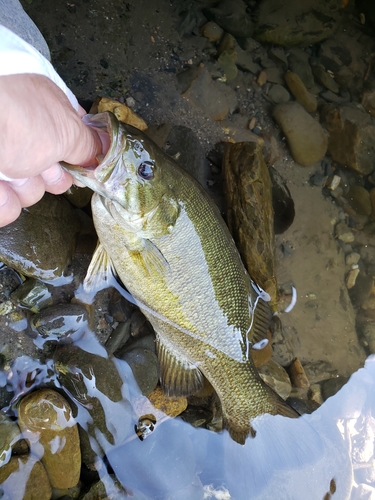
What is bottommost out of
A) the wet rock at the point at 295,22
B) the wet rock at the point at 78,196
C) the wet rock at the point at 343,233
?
the wet rock at the point at 78,196

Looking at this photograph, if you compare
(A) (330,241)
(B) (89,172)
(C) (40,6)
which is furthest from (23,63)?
(A) (330,241)

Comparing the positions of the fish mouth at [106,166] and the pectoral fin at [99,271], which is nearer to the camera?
the fish mouth at [106,166]

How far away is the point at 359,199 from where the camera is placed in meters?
4.45

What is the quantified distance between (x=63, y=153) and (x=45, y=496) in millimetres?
2417

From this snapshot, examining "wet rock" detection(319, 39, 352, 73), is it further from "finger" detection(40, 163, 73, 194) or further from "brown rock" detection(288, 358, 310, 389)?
"finger" detection(40, 163, 73, 194)

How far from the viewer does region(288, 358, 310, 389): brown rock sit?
391 centimetres

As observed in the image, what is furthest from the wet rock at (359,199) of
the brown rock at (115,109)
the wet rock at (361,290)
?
the brown rock at (115,109)

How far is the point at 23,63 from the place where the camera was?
1.55 m

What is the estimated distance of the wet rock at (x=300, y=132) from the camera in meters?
4.20

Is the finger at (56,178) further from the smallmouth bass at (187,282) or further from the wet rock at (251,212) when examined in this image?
the wet rock at (251,212)

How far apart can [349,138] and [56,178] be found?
131 inches

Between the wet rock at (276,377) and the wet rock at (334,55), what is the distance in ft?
11.2

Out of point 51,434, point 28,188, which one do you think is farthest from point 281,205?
point 51,434

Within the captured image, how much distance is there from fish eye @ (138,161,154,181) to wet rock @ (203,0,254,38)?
243 cm
